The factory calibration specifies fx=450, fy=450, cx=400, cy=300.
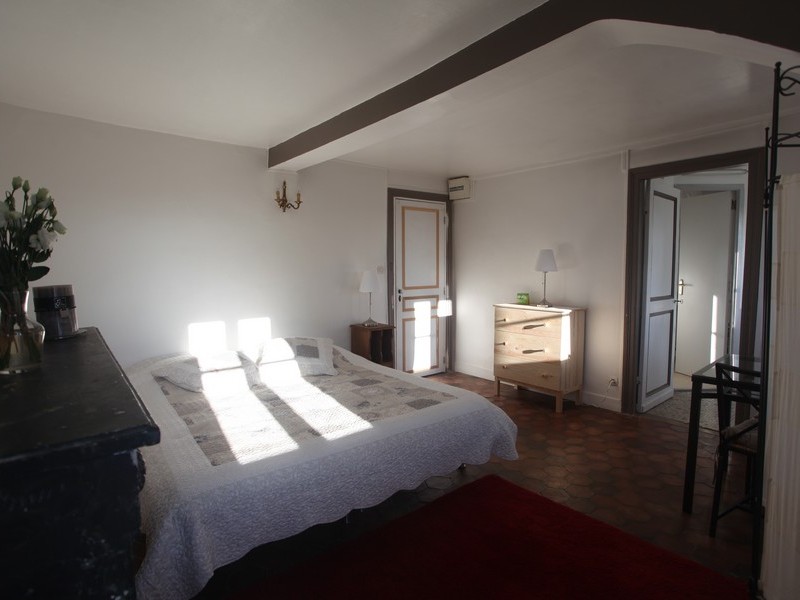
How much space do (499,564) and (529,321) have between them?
2587 mm

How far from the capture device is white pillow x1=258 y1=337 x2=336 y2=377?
3266 millimetres

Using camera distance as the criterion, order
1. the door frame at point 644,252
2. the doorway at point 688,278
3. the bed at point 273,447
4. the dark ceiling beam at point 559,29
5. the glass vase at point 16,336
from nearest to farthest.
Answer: the glass vase at point 16,336, the dark ceiling beam at point 559,29, the bed at point 273,447, the door frame at point 644,252, the doorway at point 688,278

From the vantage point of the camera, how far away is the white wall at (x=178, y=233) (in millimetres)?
3025

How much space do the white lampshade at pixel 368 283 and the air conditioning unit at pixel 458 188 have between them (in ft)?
5.40

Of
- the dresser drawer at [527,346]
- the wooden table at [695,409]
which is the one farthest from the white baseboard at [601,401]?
the wooden table at [695,409]

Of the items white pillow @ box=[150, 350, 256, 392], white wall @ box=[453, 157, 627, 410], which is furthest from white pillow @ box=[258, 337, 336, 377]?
white wall @ box=[453, 157, 627, 410]

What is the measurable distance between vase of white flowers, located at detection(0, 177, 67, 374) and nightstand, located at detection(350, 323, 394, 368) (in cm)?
324

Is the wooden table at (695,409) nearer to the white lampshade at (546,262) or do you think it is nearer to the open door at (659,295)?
the open door at (659,295)

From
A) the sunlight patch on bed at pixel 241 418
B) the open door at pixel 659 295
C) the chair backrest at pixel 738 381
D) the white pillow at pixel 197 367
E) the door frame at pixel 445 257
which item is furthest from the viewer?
the door frame at pixel 445 257

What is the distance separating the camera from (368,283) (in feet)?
14.2

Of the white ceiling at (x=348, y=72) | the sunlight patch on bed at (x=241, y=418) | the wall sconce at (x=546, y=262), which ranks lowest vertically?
the sunlight patch on bed at (x=241, y=418)

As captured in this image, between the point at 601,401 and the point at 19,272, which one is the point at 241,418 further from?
the point at 601,401

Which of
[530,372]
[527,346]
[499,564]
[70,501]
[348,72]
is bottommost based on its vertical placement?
[499,564]

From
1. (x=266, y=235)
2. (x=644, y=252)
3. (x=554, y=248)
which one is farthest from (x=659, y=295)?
(x=266, y=235)
